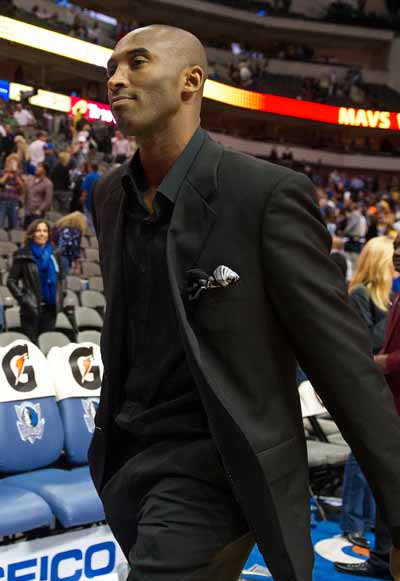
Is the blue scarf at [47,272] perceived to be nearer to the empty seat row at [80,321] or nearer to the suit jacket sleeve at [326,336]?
the empty seat row at [80,321]

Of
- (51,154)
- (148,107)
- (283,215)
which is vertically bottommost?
(51,154)

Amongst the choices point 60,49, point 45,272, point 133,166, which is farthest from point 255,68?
point 133,166

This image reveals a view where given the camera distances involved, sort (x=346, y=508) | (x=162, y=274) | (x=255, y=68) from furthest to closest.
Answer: (x=255, y=68)
(x=346, y=508)
(x=162, y=274)

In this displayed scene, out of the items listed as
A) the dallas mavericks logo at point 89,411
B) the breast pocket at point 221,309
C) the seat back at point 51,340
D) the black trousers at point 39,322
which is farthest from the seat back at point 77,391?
the black trousers at point 39,322

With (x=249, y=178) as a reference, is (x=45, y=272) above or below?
below

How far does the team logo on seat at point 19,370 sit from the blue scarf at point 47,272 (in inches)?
141

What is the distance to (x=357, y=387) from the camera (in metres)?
1.46

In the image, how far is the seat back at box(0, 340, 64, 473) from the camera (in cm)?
366

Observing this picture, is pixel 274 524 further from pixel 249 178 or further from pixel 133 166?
pixel 133 166

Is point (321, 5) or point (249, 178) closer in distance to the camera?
point (249, 178)

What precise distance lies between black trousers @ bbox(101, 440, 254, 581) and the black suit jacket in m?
0.07

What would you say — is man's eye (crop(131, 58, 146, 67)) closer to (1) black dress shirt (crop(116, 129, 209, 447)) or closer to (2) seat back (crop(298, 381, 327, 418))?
(1) black dress shirt (crop(116, 129, 209, 447))

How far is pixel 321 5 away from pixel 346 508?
32499 mm

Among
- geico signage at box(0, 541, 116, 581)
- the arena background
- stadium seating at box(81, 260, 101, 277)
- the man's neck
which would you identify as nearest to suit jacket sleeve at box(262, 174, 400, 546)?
the man's neck
